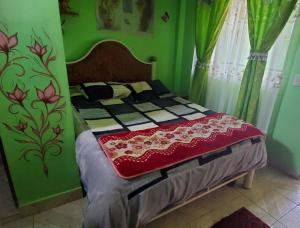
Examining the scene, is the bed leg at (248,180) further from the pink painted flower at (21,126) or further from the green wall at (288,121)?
the pink painted flower at (21,126)

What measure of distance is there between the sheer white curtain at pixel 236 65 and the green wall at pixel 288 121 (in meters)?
0.08

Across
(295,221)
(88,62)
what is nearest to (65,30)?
(88,62)

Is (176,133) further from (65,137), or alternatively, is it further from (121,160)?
(65,137)

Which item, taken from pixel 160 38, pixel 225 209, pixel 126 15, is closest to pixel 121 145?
pixel 225 209

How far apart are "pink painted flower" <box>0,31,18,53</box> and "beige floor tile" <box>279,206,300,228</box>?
8.27ft

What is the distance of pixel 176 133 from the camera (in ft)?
5.76

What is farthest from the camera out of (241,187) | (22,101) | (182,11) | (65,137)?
(182,11)

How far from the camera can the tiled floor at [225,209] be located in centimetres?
168

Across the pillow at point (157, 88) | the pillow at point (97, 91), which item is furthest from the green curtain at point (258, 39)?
the pillow at point (97, 91)

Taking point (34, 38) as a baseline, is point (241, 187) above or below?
below

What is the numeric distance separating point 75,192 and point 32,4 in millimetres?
1560

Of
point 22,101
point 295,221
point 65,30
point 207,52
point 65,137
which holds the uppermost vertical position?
point 65,30

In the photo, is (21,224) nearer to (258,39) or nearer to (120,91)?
(120,91)

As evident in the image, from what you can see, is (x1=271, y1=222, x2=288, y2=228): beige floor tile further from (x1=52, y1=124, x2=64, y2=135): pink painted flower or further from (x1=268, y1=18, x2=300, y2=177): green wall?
(x1=52, y1=124, x2=64, y2=135): pink painted flower
